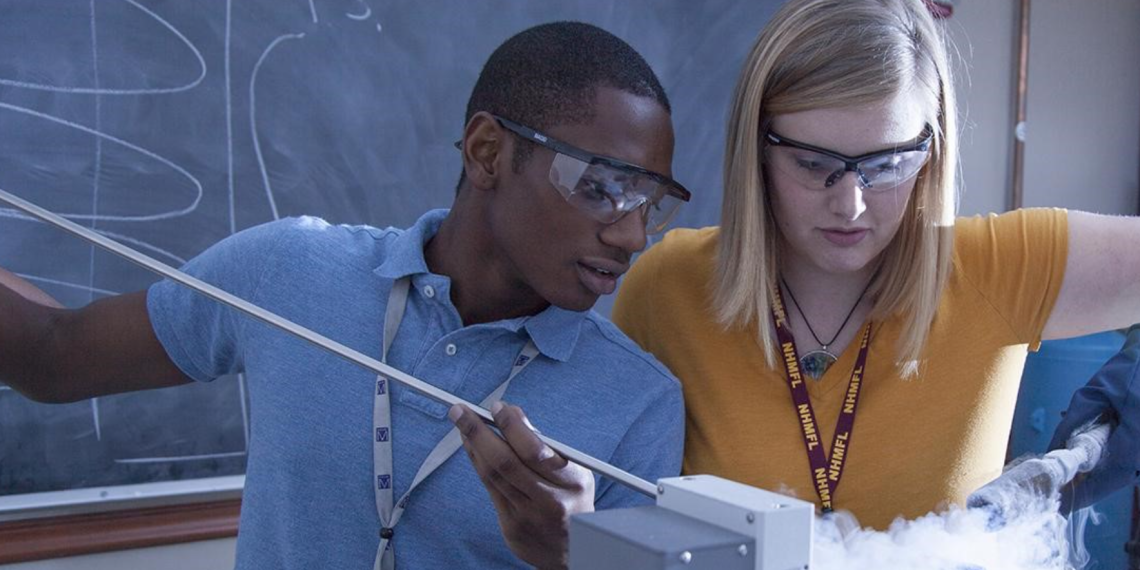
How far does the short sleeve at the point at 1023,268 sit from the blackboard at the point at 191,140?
4.08ft

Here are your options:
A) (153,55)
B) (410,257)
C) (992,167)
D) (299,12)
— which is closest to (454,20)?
(299,12)

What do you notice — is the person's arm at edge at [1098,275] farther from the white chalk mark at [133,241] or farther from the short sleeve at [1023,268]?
the white chalk mark at [133,241]

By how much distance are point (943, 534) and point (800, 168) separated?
0.55 metres

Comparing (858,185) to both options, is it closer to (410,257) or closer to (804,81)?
(804,81)

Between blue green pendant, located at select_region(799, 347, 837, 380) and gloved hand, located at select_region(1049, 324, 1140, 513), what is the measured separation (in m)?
0.38

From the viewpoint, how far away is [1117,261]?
151 cm

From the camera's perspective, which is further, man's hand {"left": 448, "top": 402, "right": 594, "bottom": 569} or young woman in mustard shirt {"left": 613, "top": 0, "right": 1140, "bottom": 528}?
young woman in mustard shirt {"left": 613, "top": 0, "right": 1140, "bottom": 528}

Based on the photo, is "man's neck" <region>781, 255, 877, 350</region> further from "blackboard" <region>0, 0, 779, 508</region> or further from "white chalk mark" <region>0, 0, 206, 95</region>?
"white chalk mark" <region>0, 0, 206, 95</region>

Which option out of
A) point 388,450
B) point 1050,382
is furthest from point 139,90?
point 1050,382

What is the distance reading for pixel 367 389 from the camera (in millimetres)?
1466

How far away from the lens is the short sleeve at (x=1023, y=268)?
1519 mm

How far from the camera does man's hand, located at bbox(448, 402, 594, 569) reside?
1.02m

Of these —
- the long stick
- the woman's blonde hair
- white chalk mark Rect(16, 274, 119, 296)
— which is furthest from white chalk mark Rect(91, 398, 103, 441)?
the woman's blonde hair

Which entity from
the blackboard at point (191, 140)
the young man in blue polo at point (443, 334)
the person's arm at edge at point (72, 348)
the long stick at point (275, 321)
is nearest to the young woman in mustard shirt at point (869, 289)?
the young man in blue polo at point (443, 334)
